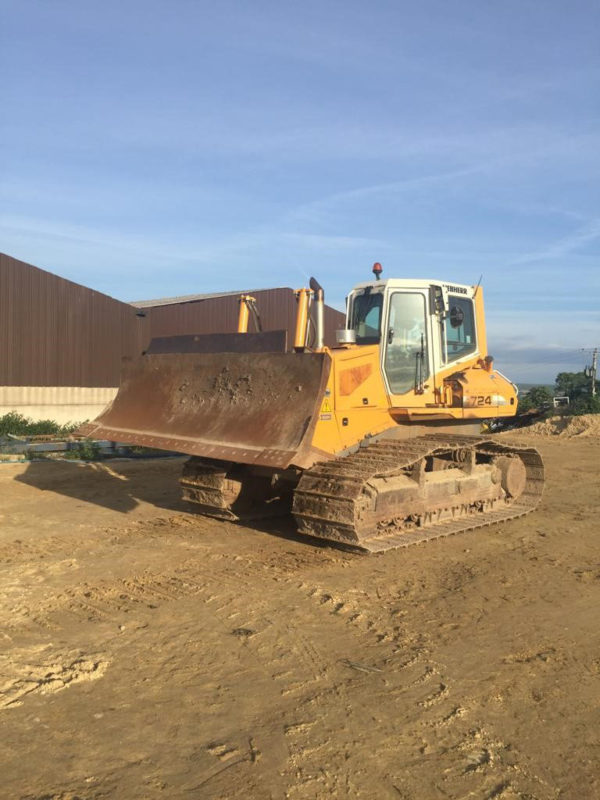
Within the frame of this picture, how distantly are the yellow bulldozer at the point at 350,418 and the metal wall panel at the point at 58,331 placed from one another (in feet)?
42.8

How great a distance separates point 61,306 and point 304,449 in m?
17.0

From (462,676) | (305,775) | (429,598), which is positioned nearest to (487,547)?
(429,598)

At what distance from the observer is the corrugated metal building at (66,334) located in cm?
2025

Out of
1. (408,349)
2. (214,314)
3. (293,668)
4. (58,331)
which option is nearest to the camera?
(293,668)

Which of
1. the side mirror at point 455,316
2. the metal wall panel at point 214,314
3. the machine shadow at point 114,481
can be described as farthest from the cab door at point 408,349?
the metal wall panel at point 214,314

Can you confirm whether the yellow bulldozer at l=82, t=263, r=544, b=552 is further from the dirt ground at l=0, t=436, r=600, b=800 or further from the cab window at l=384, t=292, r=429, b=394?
the dirt ground at l=0, t=436, r=600, b=800

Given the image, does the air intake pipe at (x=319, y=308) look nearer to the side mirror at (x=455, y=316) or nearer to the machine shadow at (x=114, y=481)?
the side mirror at (x=455, y=316)

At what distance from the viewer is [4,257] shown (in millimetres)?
20031

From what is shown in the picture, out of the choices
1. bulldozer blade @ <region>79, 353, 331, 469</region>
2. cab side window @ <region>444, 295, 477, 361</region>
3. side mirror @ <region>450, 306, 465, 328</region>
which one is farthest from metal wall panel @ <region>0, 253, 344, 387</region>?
bulldozer blade @ <region>79, 353, 331, 469</region>

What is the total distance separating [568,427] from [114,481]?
14.3 meters

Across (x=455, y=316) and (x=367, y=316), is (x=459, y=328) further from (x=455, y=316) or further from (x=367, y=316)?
(x=367, y=316)

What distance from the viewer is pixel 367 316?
29.0 feet

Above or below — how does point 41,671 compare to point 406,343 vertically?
below

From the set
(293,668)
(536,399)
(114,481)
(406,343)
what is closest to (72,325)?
(114,481)
